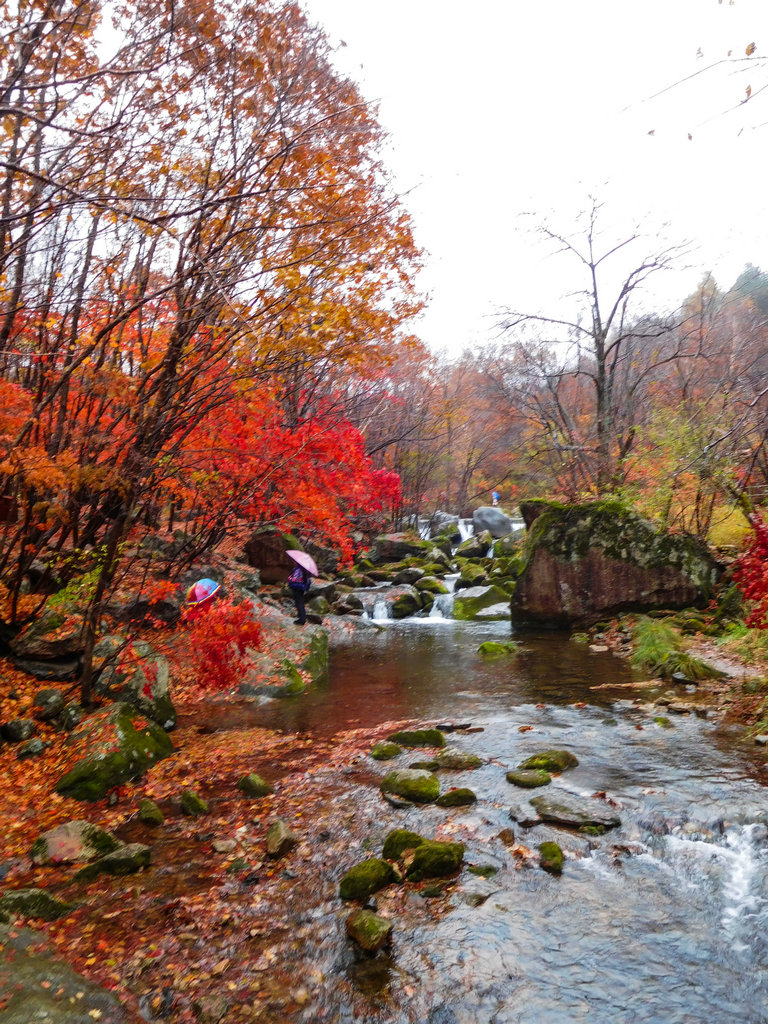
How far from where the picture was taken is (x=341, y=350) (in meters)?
8.88

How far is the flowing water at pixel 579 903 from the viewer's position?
3.53 metres

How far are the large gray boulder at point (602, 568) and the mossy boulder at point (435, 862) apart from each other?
32.2ft

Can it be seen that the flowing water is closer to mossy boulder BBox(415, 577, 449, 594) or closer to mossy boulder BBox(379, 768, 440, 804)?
mossy boulder BBox(379, 768, 440, 804)

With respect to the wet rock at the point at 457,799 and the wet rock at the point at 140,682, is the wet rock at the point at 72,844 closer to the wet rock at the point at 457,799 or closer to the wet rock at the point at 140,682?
the wet rock at the point at 140,682

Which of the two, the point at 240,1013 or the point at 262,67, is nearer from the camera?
the point at 240,1013

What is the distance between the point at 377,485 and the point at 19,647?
1384cm

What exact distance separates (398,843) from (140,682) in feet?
15.4

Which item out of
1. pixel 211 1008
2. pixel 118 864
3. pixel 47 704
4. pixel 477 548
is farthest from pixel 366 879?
pixel 477 548

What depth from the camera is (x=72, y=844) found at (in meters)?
5.00

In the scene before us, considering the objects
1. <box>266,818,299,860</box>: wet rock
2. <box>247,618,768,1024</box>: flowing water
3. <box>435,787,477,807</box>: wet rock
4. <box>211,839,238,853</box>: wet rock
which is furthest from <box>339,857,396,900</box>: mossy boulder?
<box>435,787,477,807</box>: wet rock

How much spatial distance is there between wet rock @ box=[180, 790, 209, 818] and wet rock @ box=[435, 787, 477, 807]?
228 cm

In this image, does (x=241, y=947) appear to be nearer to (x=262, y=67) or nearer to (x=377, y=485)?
(x=262, y=67)

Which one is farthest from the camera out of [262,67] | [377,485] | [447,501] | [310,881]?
[447,501]

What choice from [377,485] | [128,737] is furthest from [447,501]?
[128,737]
